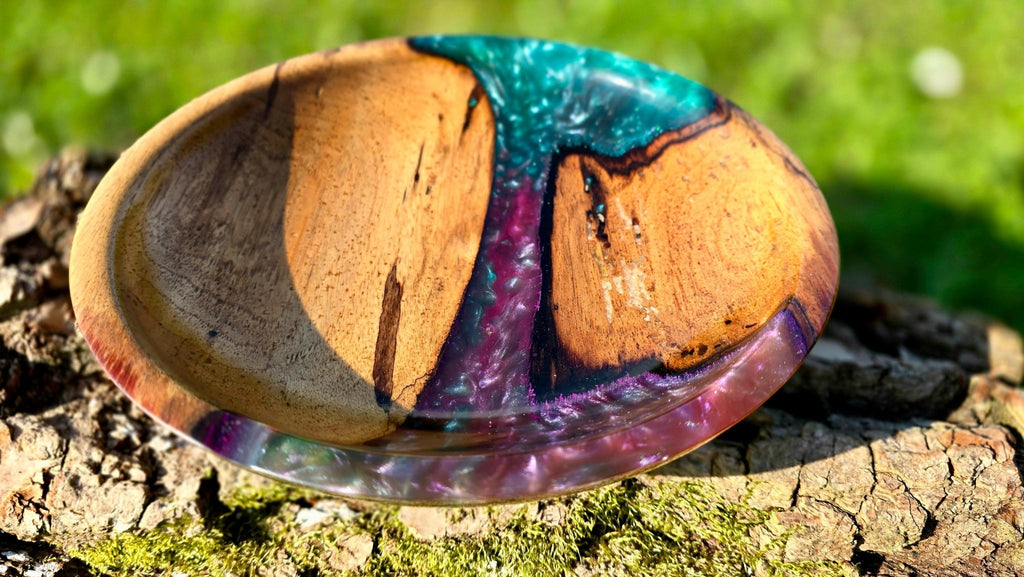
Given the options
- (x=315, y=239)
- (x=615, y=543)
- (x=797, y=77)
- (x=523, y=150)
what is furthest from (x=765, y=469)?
(x=797, y=77)

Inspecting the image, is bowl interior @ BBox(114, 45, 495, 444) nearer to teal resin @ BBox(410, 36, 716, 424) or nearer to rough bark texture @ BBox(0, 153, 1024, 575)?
teal resin @ BBox(410, 36, 716, 424)

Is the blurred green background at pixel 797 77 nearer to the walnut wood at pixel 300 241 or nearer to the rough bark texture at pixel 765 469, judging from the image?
the rough bark texture at pixel 765 469

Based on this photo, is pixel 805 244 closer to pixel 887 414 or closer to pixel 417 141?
pixel 887 414

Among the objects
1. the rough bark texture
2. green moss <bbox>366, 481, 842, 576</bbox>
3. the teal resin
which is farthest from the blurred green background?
green moss <bbox>366, 481, 842, 576</bbox>

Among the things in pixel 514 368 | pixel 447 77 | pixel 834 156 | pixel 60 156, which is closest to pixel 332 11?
pixel 60 156

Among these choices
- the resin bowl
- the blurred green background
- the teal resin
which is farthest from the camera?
the blurred green background

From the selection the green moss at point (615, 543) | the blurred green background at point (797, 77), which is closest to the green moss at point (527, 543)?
the green moss at point (615, 543)

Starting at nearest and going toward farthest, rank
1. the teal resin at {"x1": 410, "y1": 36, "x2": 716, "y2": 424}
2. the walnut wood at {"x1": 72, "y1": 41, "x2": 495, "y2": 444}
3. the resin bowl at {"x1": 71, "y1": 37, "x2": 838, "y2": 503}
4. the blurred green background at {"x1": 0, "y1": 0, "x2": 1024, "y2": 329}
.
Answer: the resin bowl at {"x1": 71, "y1": 37, "x2": 838, "y2": 503}
the walnut wood at {"x1": 72, "y1": 41, "x2": 495, "y2": 444}
the teal resin at {"x1": 410, "y1": 36, "x2": 716, "y2": 424}
the blurred green background at {"x1": 0, "y1": 0, "x2": 1024, "y2": 329}
